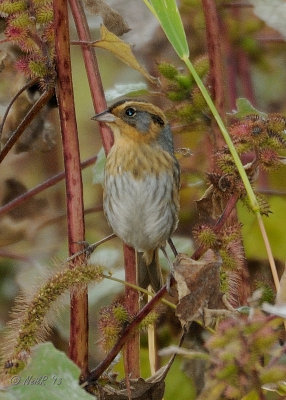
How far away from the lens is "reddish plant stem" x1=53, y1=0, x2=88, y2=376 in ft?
4.27

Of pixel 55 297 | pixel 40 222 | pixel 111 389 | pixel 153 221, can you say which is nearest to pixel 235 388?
pixel 55 297

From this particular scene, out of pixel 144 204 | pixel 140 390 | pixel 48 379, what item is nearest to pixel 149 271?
pixel 144 204

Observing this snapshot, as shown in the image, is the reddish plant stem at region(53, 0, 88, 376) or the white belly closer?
the reddish plant stem at region(53, 0, 88, 376)

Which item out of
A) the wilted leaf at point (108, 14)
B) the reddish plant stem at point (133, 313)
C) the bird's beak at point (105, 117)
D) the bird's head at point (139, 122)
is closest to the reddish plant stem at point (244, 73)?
the bird's head at point (139, 122)

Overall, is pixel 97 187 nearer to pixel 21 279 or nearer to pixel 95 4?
pixel 21 279

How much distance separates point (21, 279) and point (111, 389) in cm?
80

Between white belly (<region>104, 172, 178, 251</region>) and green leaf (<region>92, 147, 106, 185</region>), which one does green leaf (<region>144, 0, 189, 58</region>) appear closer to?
green leaf (<region>92, 147, 106, 185</region>)

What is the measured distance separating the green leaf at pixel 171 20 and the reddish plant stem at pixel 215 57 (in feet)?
1.70

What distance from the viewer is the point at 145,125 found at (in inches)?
81.6

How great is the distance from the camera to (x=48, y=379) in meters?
1.04

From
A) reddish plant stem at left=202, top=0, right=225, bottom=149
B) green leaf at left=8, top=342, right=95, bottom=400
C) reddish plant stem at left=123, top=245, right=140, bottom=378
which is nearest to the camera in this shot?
green leaf at left=8, top=342, right=95, bottom=400

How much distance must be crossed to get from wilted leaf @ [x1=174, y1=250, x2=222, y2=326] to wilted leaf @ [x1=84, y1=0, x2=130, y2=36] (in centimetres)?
62

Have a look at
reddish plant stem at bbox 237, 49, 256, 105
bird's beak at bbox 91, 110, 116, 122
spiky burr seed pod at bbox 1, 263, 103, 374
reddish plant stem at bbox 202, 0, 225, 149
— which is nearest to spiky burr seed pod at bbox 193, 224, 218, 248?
spiky burr seed pod at bbox 1, 263, 103, 374

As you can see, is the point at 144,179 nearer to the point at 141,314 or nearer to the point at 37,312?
the point at 141,314
